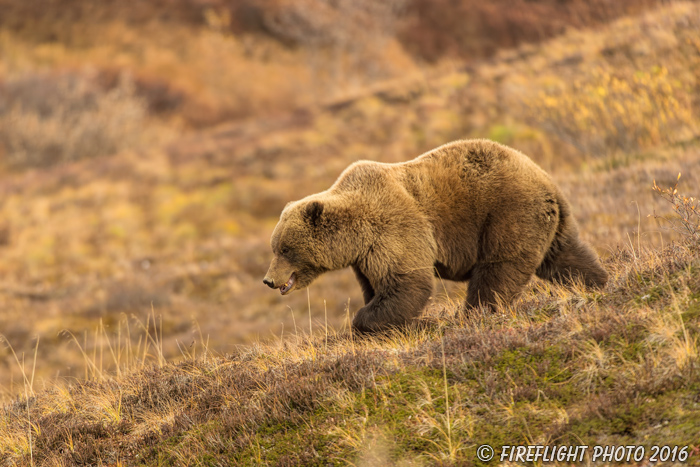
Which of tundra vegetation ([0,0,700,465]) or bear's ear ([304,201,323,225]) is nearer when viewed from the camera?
tundra vegetation ([0,0,700,465])

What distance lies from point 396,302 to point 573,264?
189 cm

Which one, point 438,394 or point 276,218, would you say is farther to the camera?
point 276,218

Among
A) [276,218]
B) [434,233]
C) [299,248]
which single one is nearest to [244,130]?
[276,218]

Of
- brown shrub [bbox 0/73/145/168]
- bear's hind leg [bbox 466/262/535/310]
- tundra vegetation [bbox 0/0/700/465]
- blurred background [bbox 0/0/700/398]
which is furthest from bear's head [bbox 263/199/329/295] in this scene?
brown shrub [bbox 0/73/145/168]

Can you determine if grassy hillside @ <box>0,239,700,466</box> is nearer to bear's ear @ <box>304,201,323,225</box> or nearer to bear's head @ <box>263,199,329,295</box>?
bear's head @ <box>263,199,329,295</box>

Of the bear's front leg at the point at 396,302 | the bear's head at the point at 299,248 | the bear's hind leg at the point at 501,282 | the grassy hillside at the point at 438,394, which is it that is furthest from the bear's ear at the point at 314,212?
the bear's hind leg at the point at 501,282

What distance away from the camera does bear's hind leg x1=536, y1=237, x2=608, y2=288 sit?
20.8 ft

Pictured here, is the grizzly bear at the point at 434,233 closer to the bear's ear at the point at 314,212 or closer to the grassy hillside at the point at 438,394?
the bear's ear at the point at 314,212

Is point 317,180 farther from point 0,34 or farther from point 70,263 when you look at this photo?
point 0,34

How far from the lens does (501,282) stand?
6.06m

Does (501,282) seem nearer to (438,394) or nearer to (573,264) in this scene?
(573,264)

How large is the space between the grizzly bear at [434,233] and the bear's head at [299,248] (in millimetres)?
10

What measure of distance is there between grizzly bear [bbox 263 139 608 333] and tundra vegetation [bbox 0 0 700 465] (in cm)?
32

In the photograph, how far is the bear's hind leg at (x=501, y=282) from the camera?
6039 mm
